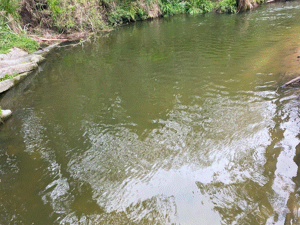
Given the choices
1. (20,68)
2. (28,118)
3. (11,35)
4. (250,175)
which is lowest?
(250,175)

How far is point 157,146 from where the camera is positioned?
3795mm

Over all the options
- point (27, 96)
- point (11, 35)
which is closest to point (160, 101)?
point (27, 96)

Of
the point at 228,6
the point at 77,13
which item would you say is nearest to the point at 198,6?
the point at 228,6

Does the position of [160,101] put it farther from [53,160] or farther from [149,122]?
[53,160]

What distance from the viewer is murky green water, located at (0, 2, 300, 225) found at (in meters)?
2.69

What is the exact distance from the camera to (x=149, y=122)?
4.50 meters

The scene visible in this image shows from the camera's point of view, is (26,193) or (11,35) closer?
(26,193)

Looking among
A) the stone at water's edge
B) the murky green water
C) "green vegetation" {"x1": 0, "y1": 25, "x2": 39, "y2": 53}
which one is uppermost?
"green vegetation" {"x1": 0, "y1": 25, "x2": 39, "y2": 53}

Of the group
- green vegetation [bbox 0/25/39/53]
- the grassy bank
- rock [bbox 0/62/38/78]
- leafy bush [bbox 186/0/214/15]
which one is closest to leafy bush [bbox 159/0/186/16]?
Result: the grassy bank

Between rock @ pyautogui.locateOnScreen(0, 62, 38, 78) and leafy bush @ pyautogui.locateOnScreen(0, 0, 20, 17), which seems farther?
leafy bush @ pyautogui.locateOnScreen(0, 0, 20, 17)

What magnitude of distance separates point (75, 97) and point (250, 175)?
484 centimetres

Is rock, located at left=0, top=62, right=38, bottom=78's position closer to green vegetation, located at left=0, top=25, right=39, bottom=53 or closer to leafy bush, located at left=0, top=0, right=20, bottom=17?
green vegetation, located at left=0, top=25, right=39, bottom=53

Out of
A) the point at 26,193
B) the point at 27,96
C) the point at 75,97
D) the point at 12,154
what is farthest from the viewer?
the point at 27,96

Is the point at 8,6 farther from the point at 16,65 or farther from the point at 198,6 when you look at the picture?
Answer: the point at 198,6
